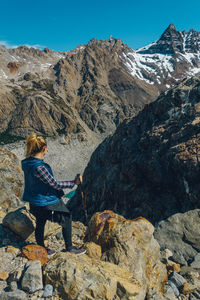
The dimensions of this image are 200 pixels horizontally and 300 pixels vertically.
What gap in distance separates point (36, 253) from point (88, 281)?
197 cm

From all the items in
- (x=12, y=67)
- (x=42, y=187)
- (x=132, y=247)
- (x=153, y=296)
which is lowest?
(x=153, y=296)

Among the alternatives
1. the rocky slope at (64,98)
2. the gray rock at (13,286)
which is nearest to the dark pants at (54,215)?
the gray rock at (13,286)

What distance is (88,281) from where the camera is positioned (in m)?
4.87

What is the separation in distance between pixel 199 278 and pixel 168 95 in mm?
20100

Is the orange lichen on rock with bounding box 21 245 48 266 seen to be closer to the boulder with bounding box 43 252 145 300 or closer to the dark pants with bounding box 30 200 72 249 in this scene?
the dark pants with bounding box 30 200 72 249

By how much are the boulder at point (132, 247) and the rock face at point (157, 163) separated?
1042cm

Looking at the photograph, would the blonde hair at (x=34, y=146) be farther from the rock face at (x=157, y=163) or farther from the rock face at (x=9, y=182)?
the rock face at (x=157, y=163)

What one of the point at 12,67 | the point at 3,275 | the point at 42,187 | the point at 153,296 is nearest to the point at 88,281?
the point at 153,296

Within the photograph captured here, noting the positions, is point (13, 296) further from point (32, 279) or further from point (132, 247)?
point (132, 247)

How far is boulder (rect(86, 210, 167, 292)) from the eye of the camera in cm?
618

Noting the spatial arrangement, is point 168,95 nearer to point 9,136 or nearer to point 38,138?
point 38,138

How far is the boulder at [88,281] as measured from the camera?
470 centimetres

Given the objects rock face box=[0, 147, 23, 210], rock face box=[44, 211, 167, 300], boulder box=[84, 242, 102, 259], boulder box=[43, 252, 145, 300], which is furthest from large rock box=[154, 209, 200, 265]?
rock face box=[0, 147, 23, 210]

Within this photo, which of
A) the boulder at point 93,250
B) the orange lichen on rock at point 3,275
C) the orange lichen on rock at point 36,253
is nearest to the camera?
the orange lichen on rock at point 3,275
